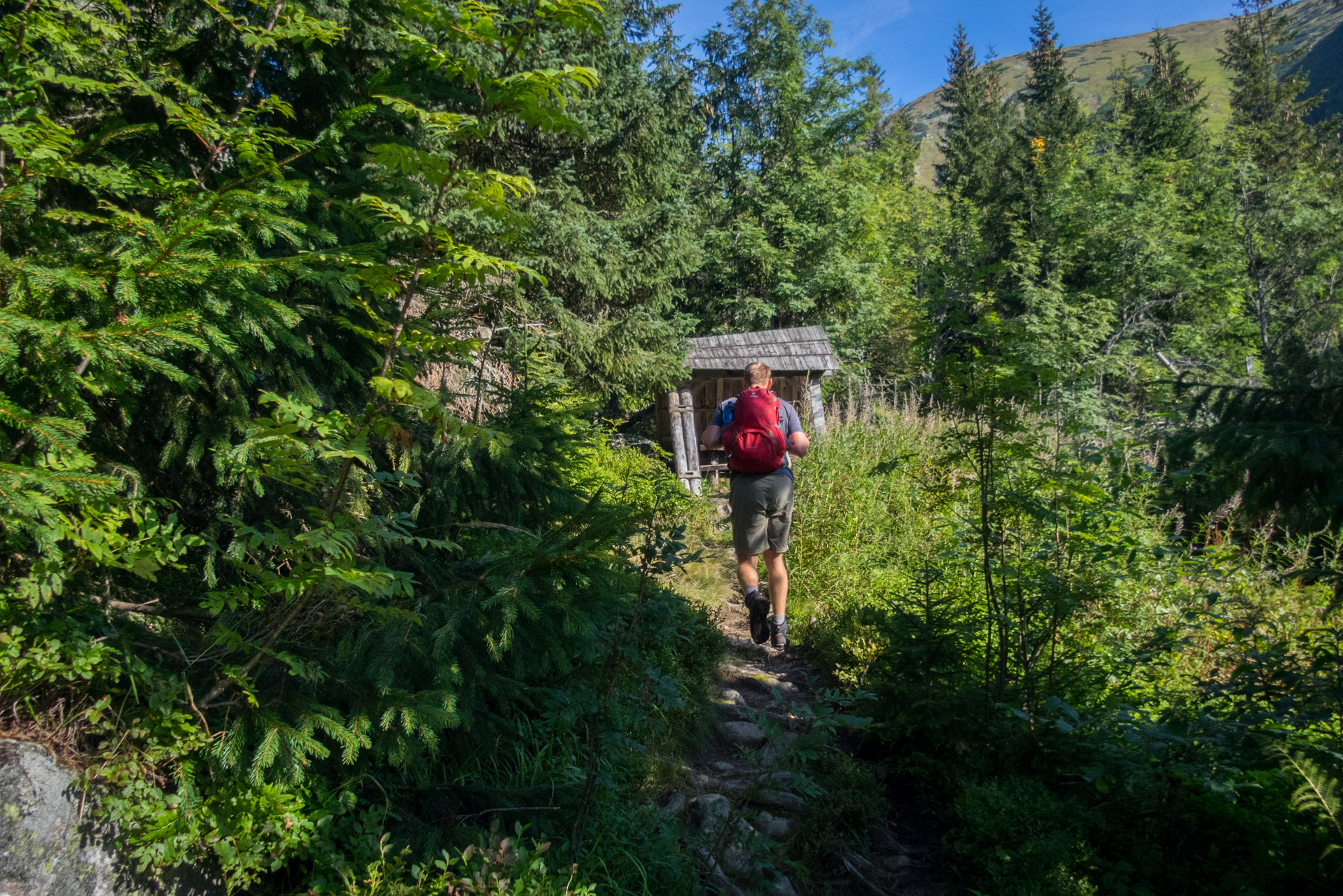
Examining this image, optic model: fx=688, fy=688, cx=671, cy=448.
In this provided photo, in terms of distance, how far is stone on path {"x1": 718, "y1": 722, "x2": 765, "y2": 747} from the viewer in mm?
3893

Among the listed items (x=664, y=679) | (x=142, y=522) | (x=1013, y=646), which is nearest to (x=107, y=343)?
(x=142, y=522)

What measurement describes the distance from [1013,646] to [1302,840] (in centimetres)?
126

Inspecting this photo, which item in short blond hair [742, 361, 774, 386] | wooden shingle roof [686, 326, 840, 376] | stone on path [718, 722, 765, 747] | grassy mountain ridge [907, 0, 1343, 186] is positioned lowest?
stone on path [718, 722, 765, 747]

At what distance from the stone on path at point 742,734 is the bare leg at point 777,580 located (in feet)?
3.96

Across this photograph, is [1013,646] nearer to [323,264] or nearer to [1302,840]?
[1302,840]

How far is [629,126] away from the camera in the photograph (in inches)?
368

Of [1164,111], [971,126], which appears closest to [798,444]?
[1164,111]

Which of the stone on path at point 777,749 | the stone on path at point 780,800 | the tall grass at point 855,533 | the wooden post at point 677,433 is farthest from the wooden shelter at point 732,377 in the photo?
the stone on path at point 780,800

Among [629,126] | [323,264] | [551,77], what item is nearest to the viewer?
[551,77]

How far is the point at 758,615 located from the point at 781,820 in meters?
1.90

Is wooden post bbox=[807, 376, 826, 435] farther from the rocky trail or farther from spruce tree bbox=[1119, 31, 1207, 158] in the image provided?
spruce tree bbox=[1119, 31, 1207, 158]

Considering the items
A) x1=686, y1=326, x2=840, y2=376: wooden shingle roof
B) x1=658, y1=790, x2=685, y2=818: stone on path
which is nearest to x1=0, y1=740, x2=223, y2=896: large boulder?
x1=658, y1=790, x2=685, y2=818: stone on path

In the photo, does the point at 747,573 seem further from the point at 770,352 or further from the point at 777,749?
the point at 770,352

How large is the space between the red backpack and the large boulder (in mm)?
3810
